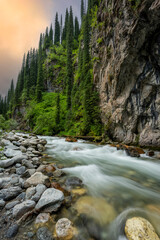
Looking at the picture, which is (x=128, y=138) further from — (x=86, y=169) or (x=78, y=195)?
(x=78, y=195)

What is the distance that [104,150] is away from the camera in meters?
8.44

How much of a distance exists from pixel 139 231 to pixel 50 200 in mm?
1635

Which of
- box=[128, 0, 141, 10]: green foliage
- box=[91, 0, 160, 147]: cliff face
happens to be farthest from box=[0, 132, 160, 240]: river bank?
box=[128, 0, 141, 10]: green foliage

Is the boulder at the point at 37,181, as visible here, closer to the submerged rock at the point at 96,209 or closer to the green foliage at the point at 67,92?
the submerged rock at the point at 96,209

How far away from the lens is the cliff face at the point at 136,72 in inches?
294

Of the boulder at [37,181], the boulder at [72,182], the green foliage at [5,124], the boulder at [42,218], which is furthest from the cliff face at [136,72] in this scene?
the green foliage at [5,124]

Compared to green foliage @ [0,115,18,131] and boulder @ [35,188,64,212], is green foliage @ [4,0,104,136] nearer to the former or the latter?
green foliage @ [0,115,18,131]

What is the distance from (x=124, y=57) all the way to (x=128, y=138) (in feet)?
23.3

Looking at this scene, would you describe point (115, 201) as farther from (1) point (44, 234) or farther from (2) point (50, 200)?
(1) point (44, 234)

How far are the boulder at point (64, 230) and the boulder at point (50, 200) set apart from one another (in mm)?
344

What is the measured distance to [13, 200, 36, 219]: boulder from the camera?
1.97m

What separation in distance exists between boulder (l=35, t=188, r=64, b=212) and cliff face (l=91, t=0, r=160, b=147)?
7.89 meters

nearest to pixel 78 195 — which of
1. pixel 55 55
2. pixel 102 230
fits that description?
pixel 102 230

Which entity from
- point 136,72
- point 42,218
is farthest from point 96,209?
point 136,72
